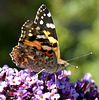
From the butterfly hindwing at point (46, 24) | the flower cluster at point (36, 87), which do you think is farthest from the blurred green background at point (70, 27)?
the butterfly hindwing at point (46, 24)

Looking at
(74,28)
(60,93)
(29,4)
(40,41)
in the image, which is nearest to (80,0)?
(74,28)

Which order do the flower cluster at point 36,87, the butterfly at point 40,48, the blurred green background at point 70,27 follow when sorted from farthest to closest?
the blurred green background at point 70,27 < the butterfly at point 40,48 < the flower cluster at point 36,87

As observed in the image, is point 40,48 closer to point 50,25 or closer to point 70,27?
point 50,25

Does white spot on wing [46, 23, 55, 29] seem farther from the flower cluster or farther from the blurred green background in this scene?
the blurred green background

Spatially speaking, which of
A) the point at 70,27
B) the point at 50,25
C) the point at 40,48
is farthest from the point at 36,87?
the point at 70,27

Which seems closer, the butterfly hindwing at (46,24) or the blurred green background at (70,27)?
the butterfly hindwing at (46,24)

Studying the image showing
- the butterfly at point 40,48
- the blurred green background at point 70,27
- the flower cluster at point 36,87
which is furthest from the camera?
the blurred green background at point 70,27

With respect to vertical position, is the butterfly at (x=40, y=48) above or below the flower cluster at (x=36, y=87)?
above

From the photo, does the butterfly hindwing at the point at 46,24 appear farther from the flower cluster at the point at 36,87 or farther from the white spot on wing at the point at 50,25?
the flower cluster at the point at 36,87
